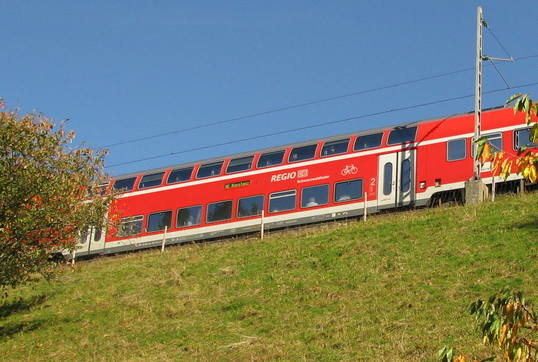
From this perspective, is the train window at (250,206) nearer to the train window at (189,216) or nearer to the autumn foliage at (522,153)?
the train window at (189,216)

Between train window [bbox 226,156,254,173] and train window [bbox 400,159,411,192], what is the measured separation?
7.61 m

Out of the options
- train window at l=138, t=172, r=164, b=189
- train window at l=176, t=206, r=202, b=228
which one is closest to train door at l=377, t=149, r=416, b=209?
train window at l=176, t=206, r=202, b=228

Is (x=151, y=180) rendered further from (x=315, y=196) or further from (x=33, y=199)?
(x=33, y=199)

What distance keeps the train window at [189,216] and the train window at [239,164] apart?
2251mm

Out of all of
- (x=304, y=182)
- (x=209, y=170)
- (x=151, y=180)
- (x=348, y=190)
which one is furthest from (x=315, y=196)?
(x=151, y=180)

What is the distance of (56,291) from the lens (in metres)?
32.5

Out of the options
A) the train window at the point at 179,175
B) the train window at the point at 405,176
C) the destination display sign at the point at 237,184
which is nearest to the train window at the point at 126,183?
the train window at the point at 179,175

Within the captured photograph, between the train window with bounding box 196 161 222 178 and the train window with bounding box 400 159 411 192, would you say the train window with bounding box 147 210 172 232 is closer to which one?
the train window with bounding box 196 161 222 178

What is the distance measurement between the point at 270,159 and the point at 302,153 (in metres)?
1.64

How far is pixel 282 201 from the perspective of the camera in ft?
124

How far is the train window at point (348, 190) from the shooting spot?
1408 inches

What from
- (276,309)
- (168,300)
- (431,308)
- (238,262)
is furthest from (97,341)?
(431,308)

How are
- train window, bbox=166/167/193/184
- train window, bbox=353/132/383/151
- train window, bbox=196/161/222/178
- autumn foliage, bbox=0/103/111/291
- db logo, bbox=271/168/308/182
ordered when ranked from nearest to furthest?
autumn foliage, bbox=0/103/111/291, train window, bbox=353/132/383/151, db logo, bbox=271/168/308/182, train window, bbox=196/161/222/178, train window, bbox=166/167/193/184

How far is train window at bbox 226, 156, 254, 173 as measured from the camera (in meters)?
39.6
